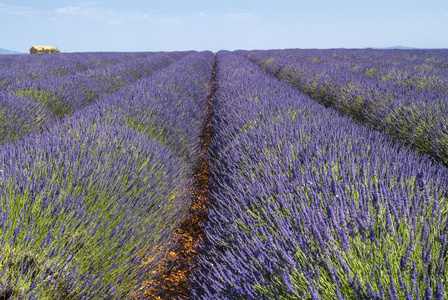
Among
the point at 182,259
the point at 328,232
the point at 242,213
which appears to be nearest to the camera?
the point at 328,232

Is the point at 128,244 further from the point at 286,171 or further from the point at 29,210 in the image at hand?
the point at 286,171

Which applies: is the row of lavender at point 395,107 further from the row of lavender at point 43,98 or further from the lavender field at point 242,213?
the row of lavender at point 43,98

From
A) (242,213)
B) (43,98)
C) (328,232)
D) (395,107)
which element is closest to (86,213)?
(242,213)

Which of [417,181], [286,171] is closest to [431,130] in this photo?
[417,181]

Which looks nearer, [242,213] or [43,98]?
[242,213]

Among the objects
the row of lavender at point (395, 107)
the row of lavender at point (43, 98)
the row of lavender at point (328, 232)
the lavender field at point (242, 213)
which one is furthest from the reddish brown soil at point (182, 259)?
the row of lavender at point (43, 98)

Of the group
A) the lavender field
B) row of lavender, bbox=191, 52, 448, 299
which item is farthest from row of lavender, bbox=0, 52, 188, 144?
row of lavender, bbox=191, 52, 448, 299

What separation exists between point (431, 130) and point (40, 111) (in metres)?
→ 5.02

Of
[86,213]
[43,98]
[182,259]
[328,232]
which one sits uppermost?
[43,98]

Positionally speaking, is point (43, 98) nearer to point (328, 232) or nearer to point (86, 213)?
point (86, 213)

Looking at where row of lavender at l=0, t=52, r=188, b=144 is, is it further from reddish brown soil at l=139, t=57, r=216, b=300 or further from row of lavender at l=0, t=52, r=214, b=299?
reddish brown soil at l=139, t=57, r=216, b=300

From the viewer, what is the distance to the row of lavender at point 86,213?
50.3 inches

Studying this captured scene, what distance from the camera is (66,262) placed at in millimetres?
1287

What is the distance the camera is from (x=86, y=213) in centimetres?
159
